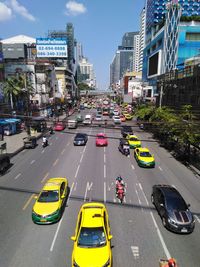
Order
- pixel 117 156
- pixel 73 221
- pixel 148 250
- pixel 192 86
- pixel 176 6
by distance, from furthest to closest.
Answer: pixel 176 6 < pixel 192 86 < pixel 117 156 < pixel 73 221 < pixel 148 250

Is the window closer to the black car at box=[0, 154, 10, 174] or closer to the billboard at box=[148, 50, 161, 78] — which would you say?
the billboard at box=[148, 50, 161, 78]

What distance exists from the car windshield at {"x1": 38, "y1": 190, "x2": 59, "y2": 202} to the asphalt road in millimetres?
1383

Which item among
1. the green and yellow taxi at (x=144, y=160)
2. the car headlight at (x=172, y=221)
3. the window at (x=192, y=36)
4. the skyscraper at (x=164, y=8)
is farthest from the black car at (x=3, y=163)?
the skyscraper at (x=164, y=8)

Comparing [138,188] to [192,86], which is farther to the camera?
[192,86]

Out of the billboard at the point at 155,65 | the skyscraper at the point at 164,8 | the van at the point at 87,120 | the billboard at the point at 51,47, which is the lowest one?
the van at the point at 87,120

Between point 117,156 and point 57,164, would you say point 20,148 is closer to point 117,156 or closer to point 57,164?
point 57,164

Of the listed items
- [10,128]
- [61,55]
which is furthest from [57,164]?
[61,55]

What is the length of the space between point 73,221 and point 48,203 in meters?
2.10

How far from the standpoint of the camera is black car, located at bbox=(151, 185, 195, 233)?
1380 cm

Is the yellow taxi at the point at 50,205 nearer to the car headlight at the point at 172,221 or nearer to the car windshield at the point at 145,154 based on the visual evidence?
the car headlight at the point at 172,221

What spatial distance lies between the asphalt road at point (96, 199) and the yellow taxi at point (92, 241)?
927 mm

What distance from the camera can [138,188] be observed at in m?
20.4

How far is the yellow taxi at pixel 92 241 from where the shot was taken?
10750mm

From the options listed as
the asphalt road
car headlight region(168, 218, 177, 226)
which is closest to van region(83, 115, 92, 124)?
the asphalt road
